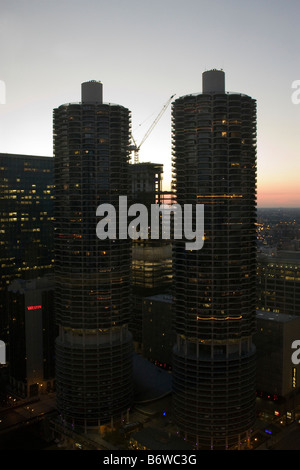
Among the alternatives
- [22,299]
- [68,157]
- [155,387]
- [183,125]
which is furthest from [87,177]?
[155,387]

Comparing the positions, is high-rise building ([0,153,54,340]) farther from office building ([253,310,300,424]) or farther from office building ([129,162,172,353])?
office building ([253,310,300,424])

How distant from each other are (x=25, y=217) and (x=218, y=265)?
10624cm

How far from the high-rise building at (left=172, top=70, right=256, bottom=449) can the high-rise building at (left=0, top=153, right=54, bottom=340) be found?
8930 centimetres

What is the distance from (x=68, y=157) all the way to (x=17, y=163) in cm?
8116

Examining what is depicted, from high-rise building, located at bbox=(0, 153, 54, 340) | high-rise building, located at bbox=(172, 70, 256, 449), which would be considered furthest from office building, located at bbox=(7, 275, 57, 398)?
high-rise building, located at bbox=(172, 70, 256, 449)

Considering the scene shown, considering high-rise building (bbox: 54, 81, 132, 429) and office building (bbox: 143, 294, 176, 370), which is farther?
office building (bbox: 143, 294, 176, 370)

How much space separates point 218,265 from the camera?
96.8 m

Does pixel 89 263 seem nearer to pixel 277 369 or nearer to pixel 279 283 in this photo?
pixel 277 369

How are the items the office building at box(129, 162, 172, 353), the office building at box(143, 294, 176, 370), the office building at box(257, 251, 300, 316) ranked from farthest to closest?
the office building at box(129, 162, 172, 353), the office building at box(257, 251, 300, 316), the office building at box(143, 294, 176, 370)

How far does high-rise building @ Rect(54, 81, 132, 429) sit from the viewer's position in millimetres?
104938

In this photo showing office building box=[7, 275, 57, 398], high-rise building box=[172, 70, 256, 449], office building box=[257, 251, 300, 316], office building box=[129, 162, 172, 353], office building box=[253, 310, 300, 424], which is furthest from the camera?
office building box=[129, 162, 172, 353]

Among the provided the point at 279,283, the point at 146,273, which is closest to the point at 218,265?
the point at 146,273

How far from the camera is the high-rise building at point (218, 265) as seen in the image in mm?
96562

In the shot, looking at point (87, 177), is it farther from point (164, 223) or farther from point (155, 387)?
point (164, 223)
